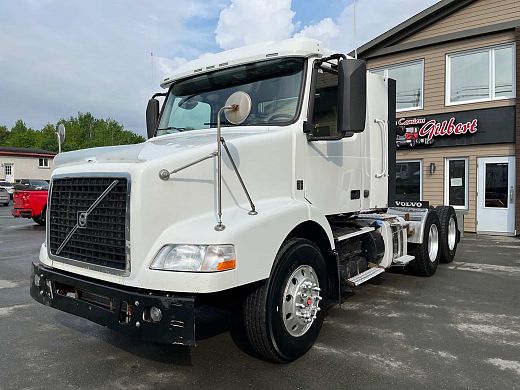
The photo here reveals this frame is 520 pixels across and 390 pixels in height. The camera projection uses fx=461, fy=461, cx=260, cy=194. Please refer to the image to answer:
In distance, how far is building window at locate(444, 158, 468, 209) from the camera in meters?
13.7

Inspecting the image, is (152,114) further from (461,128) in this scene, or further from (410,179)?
(410,179)

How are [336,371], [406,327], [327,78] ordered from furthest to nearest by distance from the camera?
[406,327], [327,78], [336,371]

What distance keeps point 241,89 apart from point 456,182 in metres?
11.2

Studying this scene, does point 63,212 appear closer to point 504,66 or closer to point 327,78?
point 327,78

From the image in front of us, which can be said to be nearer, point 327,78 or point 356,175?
point 327,78

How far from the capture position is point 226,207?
357cm

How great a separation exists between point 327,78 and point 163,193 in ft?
7.17

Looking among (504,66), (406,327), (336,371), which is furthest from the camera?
(504,66)

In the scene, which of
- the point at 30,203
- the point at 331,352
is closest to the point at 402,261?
the point at 331,352

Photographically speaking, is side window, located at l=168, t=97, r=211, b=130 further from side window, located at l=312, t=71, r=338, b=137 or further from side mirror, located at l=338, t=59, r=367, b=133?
side mirror, located at l=338, t=59, r=367, b=133

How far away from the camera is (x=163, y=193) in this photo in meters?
3.28

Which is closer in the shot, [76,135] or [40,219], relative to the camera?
[40,219]

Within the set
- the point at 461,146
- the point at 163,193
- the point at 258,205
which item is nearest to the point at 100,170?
the point at 163,193

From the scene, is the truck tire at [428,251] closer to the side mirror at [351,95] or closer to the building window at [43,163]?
the side mirror at [351,95]
